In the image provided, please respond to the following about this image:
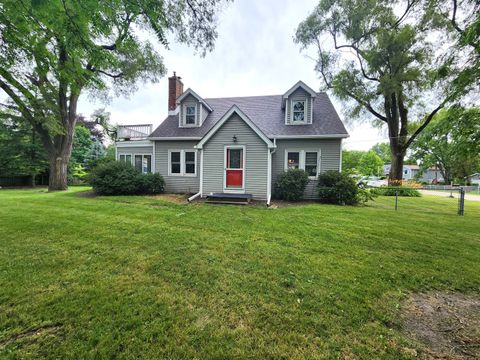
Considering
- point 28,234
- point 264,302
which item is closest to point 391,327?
point 264,302

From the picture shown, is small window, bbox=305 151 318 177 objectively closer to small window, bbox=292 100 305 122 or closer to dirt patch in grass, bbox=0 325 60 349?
small window, bbox=292 100 305 122

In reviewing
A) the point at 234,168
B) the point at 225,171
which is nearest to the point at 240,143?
the point at 234,168

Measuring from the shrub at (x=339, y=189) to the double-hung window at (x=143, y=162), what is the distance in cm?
1105

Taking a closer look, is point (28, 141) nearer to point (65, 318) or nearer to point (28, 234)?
point (28, 234)

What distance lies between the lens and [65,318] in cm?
236

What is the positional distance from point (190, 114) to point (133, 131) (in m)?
5.61

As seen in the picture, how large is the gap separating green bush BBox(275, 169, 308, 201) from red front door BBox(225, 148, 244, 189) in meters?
2.04

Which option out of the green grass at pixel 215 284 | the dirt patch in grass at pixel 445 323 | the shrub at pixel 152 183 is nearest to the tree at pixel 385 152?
the shrub at pixel 152 183

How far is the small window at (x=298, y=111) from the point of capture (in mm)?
12000

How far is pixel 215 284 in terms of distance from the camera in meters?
3.09

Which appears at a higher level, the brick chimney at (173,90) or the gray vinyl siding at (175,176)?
the brick chimney at (173,90)

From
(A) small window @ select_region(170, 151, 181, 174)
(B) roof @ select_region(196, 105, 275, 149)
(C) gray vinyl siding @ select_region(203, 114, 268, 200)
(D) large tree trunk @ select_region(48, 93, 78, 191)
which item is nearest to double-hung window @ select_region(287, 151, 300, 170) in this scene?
(C) gray vinyl siding @ select_region(203, 114, 268, 200)

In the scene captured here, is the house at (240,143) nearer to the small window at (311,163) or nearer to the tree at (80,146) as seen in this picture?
the small window at (311,163)

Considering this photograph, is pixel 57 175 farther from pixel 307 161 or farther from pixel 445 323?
pixel 445 323
